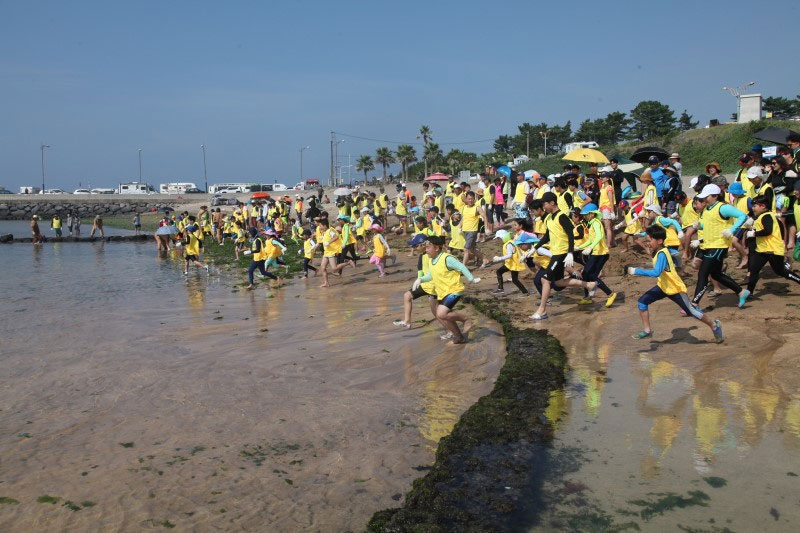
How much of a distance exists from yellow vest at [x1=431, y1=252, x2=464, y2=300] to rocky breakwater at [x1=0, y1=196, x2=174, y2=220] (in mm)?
68021

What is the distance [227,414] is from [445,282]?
350 cm

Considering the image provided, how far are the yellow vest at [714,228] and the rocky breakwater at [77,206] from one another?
69362 millimetres

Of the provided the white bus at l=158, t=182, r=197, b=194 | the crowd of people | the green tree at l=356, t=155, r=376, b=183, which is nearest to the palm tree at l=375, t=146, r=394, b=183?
the green tree at l=356, t=155, r=376, b=183

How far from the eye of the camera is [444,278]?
29.7 feet

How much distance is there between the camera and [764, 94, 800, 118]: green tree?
4612cm

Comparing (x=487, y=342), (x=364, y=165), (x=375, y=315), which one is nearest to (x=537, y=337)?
(x=487, y=342)

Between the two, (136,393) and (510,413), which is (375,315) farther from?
(510,413)

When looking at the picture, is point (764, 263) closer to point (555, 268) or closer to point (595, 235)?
point (595, 235)

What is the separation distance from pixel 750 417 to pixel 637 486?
179cm

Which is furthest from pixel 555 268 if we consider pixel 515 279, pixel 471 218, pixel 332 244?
pixel 332 244

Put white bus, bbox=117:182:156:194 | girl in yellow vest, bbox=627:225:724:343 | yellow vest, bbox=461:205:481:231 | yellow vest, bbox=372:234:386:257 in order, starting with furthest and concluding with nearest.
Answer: white bus, bbox=117:182:156:194 → yellow vest, bbox=372:234:386:257 → yellow vest, bbox=461:205:481:231 → girl in yellow vest, bbox=627:225:724:343

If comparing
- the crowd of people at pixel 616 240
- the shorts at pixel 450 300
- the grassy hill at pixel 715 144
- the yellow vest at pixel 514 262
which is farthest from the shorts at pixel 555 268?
the grassy hill at pixel 715 144

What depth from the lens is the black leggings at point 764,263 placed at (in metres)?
9.07

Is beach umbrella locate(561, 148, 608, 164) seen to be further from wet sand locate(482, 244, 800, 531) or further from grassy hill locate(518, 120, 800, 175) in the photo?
grassy hill locate(518, 120, 800, 175)
